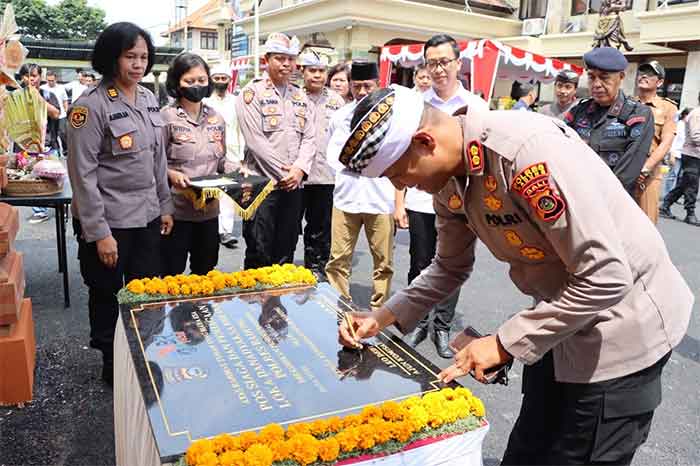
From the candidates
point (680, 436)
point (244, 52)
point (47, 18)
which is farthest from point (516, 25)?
point (47, 18)

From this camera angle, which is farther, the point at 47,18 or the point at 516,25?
the point at 47,18

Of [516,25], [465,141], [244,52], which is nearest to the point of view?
[465,141]

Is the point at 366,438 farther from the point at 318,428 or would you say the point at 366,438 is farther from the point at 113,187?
the point at 113,187

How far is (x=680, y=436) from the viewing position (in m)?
2.56

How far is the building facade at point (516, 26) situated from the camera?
13109mm

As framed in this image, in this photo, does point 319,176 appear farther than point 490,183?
Yes

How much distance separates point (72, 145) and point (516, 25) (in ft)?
62.0

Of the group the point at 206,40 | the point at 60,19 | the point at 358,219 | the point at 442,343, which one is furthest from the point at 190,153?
the point at 60,19

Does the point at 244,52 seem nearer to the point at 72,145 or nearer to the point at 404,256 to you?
the point at 404,256

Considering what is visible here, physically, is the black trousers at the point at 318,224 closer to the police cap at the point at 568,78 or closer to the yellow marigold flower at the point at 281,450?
the police cap at the point at 568,78

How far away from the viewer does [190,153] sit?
10.6 feet

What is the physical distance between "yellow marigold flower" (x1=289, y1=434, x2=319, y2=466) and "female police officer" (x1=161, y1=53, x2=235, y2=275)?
2.20 metres

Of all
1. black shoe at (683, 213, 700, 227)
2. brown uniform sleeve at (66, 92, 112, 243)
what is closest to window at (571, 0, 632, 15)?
black shoe at (683, 213, 700, 227)

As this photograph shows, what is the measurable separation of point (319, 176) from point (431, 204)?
1324 millimetres
